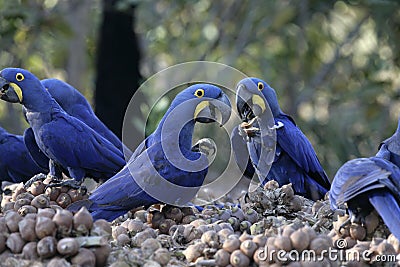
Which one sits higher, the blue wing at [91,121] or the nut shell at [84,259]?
the nut shell at [84,259]

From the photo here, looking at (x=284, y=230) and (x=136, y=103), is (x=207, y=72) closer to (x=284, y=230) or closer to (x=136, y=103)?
(x=136, y=103)

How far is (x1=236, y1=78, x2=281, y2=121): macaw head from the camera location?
153 inches

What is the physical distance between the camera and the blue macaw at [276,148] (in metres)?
3.91

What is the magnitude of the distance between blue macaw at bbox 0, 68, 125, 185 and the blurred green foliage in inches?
147

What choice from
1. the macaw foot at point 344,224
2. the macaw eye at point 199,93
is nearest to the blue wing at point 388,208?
the macaw foot at point 344,224

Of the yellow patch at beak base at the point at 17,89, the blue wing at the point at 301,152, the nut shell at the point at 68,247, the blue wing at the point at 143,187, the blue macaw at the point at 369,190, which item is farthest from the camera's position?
the blue wing at the point at 301,152

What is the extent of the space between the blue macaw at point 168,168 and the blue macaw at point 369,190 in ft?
2.39

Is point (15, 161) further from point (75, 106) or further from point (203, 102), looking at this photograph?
point (203, 102)

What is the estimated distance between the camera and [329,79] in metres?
9.93

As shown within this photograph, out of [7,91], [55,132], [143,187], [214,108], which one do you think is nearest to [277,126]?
[214,108]

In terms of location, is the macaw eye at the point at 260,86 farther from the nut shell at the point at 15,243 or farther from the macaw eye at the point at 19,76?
the nut shell at the point at 15,243

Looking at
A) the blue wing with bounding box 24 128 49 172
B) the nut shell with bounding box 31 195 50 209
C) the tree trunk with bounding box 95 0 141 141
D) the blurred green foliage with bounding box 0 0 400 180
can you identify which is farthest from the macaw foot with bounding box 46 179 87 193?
the blurred green foliage with bounding box 0 0 400 180

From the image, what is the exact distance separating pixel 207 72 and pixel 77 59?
2.18 meters

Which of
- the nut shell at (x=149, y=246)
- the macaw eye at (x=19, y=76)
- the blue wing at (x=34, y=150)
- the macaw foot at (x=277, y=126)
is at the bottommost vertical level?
the blue wing at (x=34, y=150)
